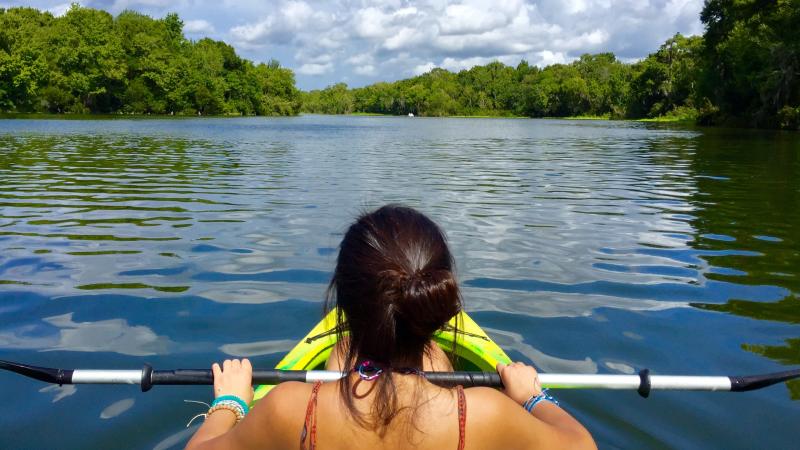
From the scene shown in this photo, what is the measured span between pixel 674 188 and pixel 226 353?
11145 mm

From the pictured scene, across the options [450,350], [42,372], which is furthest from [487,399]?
[42,372]

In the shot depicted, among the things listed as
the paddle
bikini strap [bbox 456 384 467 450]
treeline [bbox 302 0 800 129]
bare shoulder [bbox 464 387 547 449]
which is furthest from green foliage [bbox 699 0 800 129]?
bikini strap [bbox 456 384 467 450]

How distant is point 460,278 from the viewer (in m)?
6.48

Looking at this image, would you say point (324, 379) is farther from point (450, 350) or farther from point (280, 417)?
point (450, 350)

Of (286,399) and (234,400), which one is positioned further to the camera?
(234,400)

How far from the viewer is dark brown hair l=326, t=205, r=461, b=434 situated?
6.41 ft

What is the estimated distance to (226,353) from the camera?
4.55 m

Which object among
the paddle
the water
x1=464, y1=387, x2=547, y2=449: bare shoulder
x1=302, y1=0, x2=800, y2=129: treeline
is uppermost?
x1=302, y1=0, x2=800, y2=129: treeline

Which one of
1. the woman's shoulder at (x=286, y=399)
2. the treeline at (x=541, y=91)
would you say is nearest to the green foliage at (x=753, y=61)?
the treeline at (x=541, y=91)

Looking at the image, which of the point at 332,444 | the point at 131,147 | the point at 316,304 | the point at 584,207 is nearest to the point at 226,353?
the point at 316,304

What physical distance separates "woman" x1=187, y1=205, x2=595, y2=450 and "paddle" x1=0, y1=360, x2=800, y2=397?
0.59 meters

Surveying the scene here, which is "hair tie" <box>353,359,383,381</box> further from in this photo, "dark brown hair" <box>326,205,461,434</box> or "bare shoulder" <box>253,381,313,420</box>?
"bare shoulder" <box>253,381,313,420</box>

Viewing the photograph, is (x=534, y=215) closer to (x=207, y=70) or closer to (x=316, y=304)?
(x=316, y=304)

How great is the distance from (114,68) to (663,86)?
6906 cm
